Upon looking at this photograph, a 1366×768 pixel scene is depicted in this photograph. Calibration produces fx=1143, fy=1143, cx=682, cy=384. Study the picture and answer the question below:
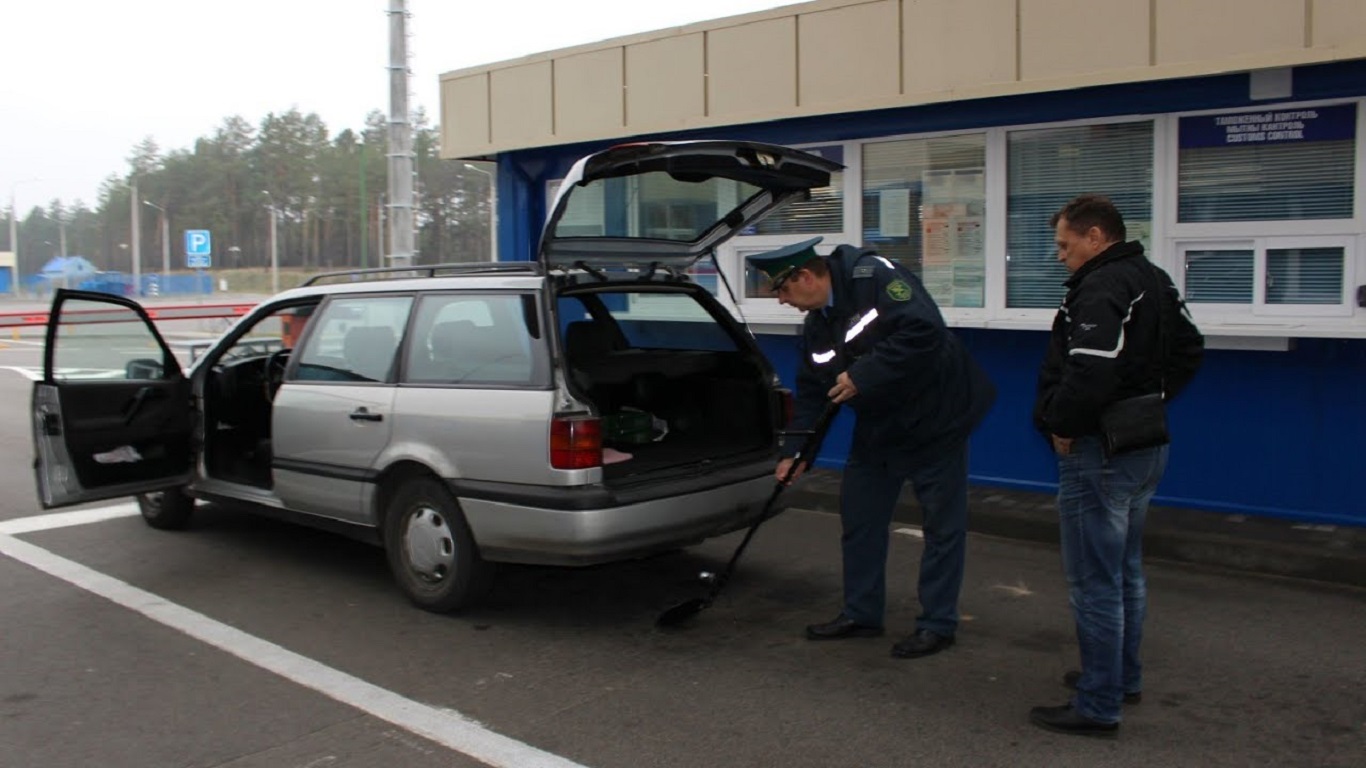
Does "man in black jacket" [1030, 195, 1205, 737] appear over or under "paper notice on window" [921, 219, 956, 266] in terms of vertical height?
under

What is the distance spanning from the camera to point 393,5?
37.8 feet

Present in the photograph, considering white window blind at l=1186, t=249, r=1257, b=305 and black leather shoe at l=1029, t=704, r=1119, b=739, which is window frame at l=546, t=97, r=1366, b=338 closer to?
white window blind at l=1186, t=249, r=1257, b=305

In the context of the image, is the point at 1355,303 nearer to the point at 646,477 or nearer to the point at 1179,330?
the point at 1179,330

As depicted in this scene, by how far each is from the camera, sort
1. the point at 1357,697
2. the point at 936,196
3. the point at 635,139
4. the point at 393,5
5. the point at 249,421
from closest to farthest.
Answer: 1. the point at 1357,697
2. the point at 249,421
3. the point at 936,196
4. the point at 635,139
5. the point at 393,5

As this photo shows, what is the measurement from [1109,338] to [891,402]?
3.69ft

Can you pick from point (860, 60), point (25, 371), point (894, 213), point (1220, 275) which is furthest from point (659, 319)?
point (25, 371)

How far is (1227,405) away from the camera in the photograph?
6844mm

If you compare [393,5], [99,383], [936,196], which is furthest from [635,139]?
[99,383]

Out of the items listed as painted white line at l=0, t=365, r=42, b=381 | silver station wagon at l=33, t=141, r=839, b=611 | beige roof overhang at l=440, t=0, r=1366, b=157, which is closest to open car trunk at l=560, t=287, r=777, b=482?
silver station wagon at l=33, t=141, r=839, b=611

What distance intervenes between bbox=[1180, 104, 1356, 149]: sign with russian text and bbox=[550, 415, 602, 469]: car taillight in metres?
4.31

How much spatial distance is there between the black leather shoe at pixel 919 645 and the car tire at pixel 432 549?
185cm

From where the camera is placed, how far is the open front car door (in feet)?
19.5

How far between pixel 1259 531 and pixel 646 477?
3.59m

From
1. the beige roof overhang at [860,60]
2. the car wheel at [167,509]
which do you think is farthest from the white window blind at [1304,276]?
the car wheel at [167,509]
